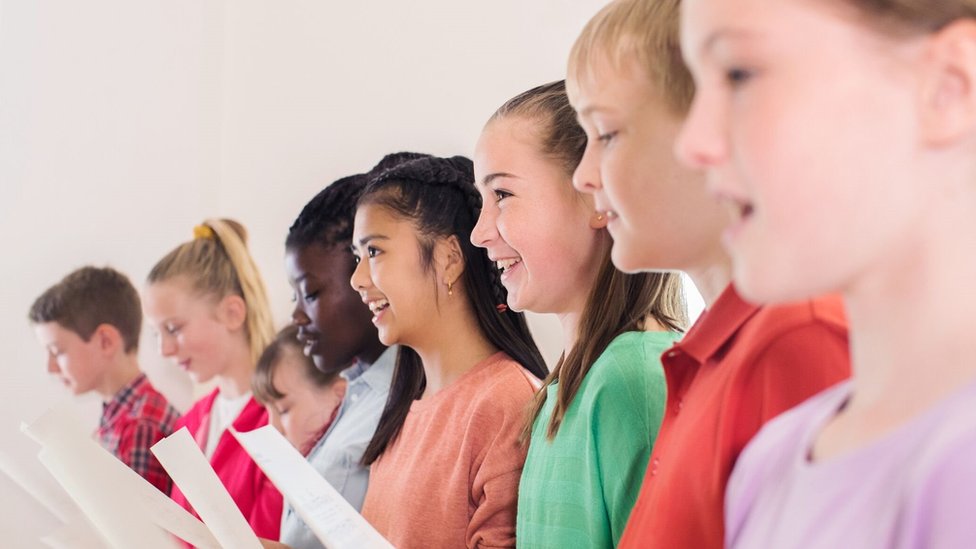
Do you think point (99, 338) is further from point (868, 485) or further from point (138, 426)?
point (868, 485)

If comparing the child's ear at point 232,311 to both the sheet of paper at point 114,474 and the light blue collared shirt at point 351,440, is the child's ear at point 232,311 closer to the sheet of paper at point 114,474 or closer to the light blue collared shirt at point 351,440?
the light blue collared shirt at point 351,440

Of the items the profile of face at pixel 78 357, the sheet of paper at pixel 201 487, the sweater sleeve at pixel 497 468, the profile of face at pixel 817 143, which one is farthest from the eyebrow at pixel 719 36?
the profile of face at pixel 78 357

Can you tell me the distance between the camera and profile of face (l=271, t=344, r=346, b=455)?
2168 millimetres

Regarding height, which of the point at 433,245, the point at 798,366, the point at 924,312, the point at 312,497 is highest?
the point at 924,312

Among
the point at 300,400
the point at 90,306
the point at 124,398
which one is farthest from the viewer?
the point at 90,306

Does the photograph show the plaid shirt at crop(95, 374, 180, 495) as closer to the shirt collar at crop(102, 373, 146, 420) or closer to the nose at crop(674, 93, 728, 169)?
the shirt collar at crop(102, 373, 146, 420)

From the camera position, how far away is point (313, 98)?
8.74 feet

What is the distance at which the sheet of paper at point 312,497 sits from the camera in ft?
Answer: 3.55

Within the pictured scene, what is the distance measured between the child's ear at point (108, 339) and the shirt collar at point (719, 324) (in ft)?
7.92

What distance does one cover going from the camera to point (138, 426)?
2736 mm

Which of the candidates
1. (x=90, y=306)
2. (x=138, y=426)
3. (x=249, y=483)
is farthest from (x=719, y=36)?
(x=90, y=306)

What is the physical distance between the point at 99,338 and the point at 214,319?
477 mm

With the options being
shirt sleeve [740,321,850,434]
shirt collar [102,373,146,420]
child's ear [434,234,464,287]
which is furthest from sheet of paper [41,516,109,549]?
shirt collar [102,373,146,420]

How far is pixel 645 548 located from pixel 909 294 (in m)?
0.32
